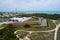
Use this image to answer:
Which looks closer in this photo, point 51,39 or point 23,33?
point 51,39

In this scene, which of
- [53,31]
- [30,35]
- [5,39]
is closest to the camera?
[5,39]

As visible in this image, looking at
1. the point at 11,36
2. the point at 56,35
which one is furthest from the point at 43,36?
the point at 11,36

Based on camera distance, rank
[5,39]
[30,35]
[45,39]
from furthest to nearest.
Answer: [30,35]
[45,39]
[5,39]

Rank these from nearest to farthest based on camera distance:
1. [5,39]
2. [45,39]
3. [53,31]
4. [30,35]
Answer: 1. [5,39]
2. [45,39]
3. [30,35]
4. [53,31]

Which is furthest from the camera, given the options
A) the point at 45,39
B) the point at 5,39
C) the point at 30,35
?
the point at 30,35

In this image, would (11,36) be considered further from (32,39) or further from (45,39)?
(45,39)

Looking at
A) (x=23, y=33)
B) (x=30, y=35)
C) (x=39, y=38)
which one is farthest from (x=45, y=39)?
(x=23, y=33)

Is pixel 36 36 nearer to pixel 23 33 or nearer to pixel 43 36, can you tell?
pixel 43 36

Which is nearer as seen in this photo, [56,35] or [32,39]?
[32,39]
